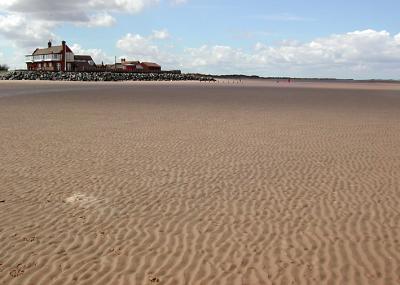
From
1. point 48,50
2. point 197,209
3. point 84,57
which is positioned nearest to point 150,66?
point 84,57

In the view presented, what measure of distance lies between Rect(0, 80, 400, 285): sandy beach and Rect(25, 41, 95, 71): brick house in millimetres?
111255

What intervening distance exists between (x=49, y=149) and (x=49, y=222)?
860 cm

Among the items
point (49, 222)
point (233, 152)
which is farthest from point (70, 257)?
point (233, 152)

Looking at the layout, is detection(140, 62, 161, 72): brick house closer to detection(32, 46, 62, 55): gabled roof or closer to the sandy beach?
detection(32, 46, 62, 55): gabled roof

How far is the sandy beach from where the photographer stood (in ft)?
24.2

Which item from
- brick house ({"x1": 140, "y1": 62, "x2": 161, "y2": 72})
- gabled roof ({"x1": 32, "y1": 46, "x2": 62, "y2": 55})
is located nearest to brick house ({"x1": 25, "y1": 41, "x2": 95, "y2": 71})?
gabled roof ({"x1": 32, "y1": 46, "x2": 62, "y2": 55})

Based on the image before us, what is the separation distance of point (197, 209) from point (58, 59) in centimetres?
12580

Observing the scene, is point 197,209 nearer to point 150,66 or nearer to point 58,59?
point 58,59

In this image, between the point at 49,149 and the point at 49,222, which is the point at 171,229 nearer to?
the point at 49,222

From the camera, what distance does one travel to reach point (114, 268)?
7.34m

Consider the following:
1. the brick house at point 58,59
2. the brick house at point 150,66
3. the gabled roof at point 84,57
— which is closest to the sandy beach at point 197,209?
the brick house at point 58,59

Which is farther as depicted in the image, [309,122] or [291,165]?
[309,122]

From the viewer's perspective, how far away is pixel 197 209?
10453 millimetres

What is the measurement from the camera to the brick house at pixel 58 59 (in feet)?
413
